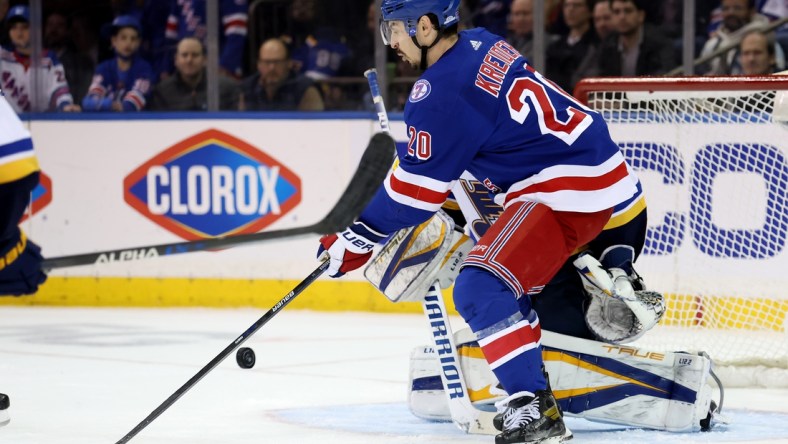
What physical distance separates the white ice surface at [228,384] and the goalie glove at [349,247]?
0.45m

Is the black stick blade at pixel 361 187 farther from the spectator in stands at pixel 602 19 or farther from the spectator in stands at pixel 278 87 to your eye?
the spectator in stands at pixel 278 87

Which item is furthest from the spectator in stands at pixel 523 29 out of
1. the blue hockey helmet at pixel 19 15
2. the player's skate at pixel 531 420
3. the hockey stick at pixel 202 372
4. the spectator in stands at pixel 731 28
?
the player's skate at pixel 531 420

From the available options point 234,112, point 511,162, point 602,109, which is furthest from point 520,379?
point 234,112

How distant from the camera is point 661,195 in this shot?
5.16 metres

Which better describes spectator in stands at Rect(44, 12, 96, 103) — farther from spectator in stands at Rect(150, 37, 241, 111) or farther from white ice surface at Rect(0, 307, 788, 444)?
white ice surface at Rect(0, 307, 788, 444)

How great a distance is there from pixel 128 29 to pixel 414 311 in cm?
204

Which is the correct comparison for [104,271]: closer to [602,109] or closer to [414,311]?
[414,311]

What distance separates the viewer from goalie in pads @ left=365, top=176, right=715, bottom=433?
12.1ft

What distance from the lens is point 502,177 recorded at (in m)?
3.53

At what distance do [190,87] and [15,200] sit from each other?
4077 millimetres

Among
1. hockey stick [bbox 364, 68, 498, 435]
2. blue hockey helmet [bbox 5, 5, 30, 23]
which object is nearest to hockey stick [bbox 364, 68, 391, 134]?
hockey stick [bbox 364, 68, 498, 435]

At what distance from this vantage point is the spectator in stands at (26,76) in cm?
731

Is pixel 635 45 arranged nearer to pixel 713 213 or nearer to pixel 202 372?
pixel 713 213

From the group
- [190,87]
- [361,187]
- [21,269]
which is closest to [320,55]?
[190,87]
